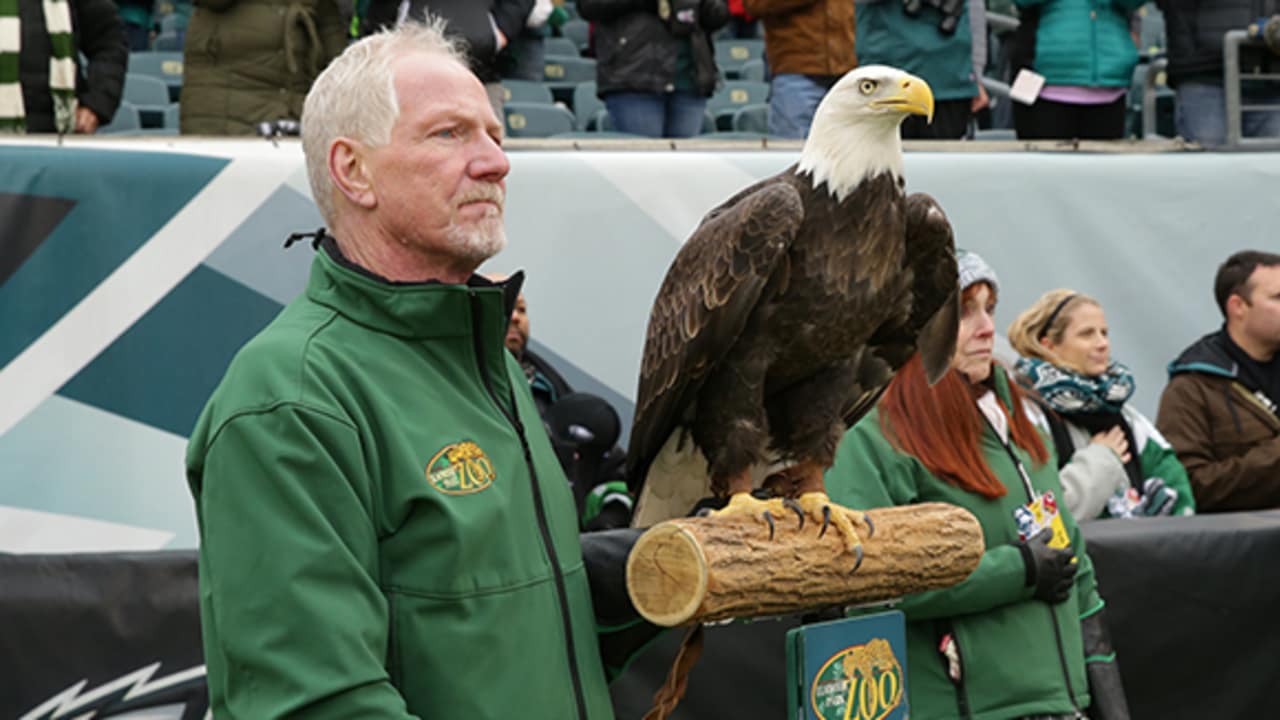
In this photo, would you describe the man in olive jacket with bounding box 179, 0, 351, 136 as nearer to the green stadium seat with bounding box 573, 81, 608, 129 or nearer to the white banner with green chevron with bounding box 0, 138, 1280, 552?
the white banner with green chevron with bounding box 0, 138, 1280, 552

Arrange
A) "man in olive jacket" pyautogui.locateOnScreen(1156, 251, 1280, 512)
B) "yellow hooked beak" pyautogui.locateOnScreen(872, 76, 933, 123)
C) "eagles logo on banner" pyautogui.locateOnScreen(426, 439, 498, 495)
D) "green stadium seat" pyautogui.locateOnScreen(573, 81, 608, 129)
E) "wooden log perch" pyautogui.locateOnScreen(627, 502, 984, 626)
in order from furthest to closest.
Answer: "green stadium seat" pyautogui.locateOnScreen(573, 81, 608, 129) → "man in olive jacket" pyautogui.locateOnScreen(1156, 251, 1280, 512) → "yellow hooked beak" pyautogui.locateOnScreen(872, 76, 933, 123) → "wooden log perch" pyautogui.locateOnScreen(627, 502, 984, 626) → "eagles logo on banner" pyautogui.locateOnScreen(426, 439, 498, 495)

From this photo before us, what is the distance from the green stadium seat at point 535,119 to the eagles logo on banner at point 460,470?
627 centimetres

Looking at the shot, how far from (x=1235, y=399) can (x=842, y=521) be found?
3.05m

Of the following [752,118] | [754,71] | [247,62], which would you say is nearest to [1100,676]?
[247,62]

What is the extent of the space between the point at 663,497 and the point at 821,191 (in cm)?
67

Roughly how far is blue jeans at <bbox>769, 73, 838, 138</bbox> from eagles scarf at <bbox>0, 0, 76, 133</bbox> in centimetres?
292

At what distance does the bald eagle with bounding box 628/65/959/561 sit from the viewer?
2256 millimetres

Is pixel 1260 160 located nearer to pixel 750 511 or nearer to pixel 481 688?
pixel 750 511

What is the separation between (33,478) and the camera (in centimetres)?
423

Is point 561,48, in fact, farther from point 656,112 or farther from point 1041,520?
point 1041,520

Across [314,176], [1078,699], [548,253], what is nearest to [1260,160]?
[548,253]

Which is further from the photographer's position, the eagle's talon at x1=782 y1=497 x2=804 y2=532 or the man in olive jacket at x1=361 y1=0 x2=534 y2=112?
the man in olive jacket at x1=361 y1=0 x2=534 y2=112

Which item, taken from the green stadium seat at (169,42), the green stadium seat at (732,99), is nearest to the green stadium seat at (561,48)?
the green stadium seat at (732,99)

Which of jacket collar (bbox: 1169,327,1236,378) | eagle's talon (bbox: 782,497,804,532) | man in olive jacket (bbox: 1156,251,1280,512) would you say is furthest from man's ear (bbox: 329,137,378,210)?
jacket collar (bbox: 1169,327,1236,378)
